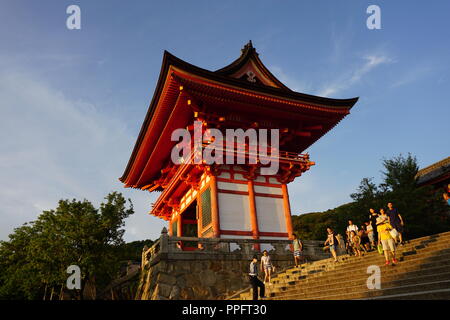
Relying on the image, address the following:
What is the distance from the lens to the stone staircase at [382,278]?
26.6ft

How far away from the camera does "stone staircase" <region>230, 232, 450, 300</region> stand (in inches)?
319

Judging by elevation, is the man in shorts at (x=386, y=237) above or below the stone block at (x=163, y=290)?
above

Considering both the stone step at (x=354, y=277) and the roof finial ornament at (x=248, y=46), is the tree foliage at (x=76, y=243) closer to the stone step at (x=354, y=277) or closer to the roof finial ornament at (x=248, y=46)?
the stone step at (x=354, y=277)

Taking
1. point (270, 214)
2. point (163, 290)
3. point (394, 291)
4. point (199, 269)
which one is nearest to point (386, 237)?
point (394, 291)

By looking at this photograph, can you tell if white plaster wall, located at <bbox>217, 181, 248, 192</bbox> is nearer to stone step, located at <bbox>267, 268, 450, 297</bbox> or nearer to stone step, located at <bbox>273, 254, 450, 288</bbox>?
stone step, located at <bbox>273, 254, 450, 288</bbox>

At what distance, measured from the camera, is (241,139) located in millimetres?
19359

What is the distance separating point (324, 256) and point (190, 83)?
1079 cm

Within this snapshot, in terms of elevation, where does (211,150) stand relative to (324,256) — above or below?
above

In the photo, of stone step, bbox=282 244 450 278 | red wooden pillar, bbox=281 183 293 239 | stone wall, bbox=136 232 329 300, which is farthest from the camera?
red wooden pillar, bbox=281 183 293 239

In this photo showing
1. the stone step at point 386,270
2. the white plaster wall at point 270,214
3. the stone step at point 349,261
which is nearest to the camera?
the stone step at point 386,270

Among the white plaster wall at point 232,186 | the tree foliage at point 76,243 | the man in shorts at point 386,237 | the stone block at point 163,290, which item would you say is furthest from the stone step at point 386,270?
the tree foliage at point 76,243

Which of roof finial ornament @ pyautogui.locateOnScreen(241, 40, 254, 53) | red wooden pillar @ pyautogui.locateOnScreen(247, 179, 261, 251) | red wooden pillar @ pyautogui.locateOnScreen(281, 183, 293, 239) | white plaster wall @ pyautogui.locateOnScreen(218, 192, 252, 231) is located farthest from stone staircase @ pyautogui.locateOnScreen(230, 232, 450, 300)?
roof finial ornament @ pyautogui.locateOnScreen(241, 40, 254, 53)
